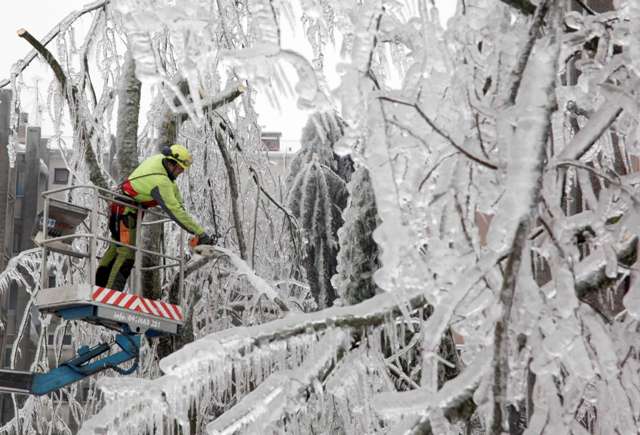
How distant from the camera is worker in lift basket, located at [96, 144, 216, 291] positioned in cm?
835

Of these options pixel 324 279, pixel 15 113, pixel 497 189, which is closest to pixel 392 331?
pixel 497 189

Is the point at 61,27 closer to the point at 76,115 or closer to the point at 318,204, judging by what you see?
the point at 76,115

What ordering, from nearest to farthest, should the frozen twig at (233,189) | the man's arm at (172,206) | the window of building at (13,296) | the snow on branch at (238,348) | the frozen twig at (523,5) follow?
the frozen twig at (523,5) → the snow on branch at (238,348) → the man's arm at (172,206) → the frozen twig at (233,189) → the window of building at (13,296)

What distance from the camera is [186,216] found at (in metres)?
8.31

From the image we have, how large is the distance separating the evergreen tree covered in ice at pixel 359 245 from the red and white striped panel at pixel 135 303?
334 cm

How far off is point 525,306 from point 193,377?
863mm

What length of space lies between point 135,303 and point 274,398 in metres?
6.18

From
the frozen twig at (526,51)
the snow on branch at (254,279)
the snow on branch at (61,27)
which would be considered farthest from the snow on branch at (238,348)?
the snow on branch at (61,27)

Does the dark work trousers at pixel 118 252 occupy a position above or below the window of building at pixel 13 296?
above

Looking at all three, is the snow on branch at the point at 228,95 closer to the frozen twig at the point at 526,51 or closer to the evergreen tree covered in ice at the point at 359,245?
the evergreen tree covered in ice at the point at 359,245

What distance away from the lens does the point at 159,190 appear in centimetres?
837

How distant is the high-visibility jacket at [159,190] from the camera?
830cm

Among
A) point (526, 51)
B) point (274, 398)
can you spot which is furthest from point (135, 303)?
point (526, 51)

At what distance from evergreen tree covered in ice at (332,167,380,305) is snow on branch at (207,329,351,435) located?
2522 mm
